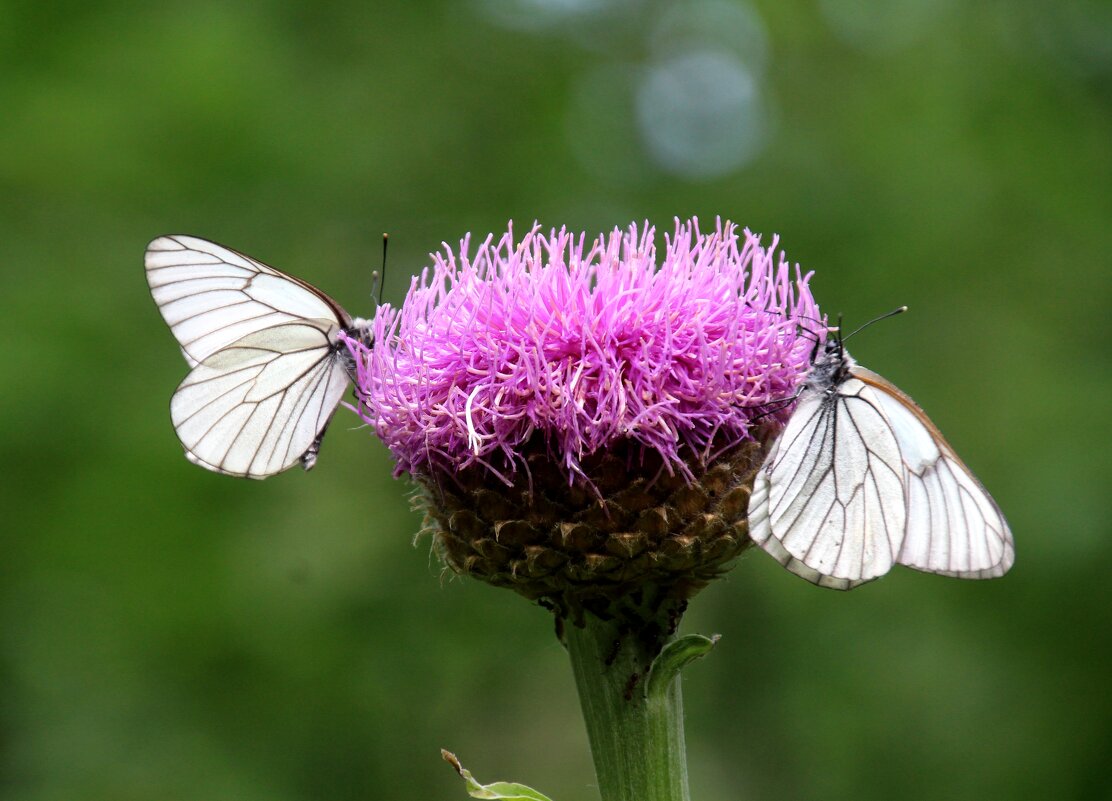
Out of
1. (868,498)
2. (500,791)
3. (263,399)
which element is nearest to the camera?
(500,791)

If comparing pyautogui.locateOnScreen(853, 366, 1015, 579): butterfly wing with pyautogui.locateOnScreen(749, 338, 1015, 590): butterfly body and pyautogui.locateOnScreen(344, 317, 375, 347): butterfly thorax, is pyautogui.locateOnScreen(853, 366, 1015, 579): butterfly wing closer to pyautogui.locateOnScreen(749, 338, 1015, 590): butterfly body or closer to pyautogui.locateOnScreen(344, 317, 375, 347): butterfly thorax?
pyautogui.locateOnScreen(749, 338, 1015, 590): butterfly body

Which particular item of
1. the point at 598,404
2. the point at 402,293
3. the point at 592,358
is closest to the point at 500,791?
the point at 598,404

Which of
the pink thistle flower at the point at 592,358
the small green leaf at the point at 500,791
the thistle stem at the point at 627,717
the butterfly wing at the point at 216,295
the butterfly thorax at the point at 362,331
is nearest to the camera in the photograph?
the small green leaf at the point at 500,791

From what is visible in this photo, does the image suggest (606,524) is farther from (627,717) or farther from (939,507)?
(939,507)

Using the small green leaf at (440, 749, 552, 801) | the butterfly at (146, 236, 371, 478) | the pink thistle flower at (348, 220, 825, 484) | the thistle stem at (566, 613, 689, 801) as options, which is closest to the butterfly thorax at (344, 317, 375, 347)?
the butterfly at (146, 236, 371, 478)

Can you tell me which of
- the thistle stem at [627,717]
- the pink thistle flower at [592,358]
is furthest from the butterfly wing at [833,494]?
the thistle stem at [627,717]

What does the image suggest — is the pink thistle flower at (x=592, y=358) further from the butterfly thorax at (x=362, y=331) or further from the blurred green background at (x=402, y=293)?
the blurred green background at (x=402, y=293)
